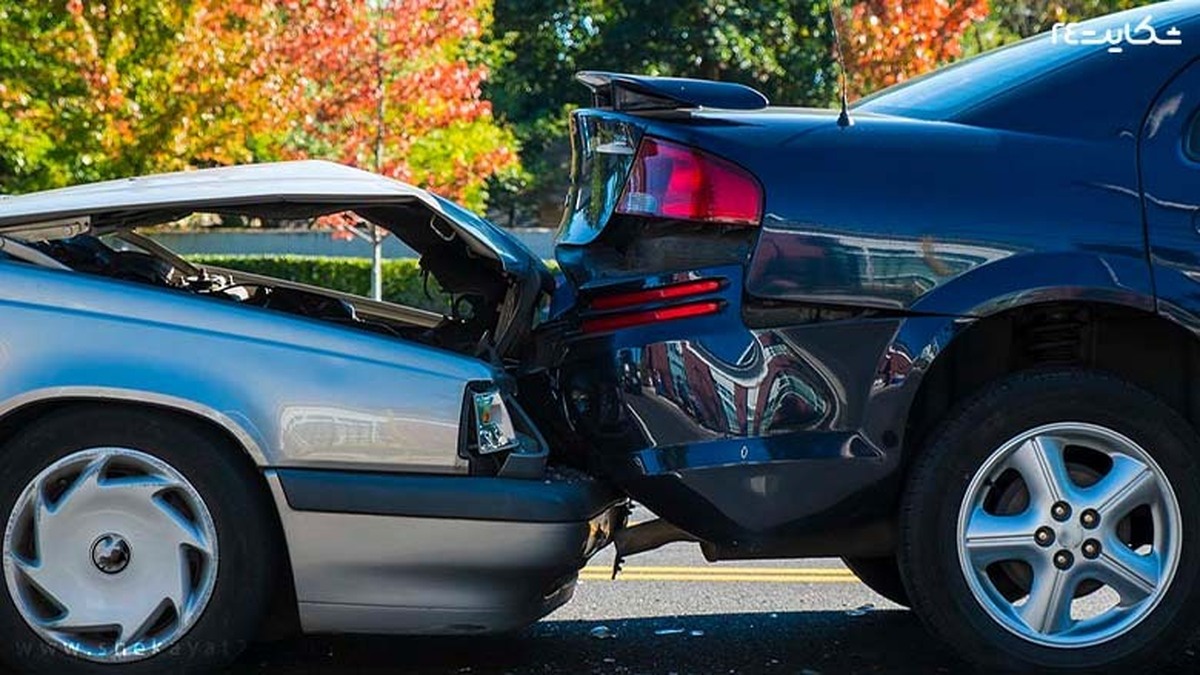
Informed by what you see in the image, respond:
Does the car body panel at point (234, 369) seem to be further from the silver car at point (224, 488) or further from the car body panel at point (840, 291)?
the car body panel at point (840, 291)

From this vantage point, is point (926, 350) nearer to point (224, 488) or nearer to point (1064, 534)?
point (1064, 534)

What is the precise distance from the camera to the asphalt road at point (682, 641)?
3.85 m

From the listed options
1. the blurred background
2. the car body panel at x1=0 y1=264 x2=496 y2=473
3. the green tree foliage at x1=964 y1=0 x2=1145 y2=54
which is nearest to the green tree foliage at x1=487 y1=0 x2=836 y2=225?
the green tree foliage at x1=964 y1=0 x2=1145 y2=54

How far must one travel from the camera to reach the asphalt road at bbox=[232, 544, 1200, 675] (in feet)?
12.6

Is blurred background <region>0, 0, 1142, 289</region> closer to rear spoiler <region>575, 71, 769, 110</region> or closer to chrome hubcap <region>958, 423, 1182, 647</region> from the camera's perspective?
rear spoiler <region>575, 71, 769, 110</region>

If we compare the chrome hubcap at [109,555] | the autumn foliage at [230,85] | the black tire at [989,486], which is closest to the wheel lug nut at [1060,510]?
the black tire at [989,486]

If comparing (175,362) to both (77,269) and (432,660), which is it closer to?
(77,269)

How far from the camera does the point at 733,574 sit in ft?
17.0

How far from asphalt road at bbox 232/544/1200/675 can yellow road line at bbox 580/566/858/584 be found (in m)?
0.01

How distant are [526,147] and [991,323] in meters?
28.7

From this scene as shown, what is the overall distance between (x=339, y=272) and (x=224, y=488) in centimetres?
1674

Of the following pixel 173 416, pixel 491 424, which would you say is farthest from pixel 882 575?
pixel 173 416

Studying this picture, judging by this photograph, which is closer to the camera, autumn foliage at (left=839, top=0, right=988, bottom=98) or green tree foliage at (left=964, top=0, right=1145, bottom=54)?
autumn foliage at (left=839, top=0, right=988, bottom=98)

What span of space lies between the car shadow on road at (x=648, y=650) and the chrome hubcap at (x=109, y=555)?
47cm
